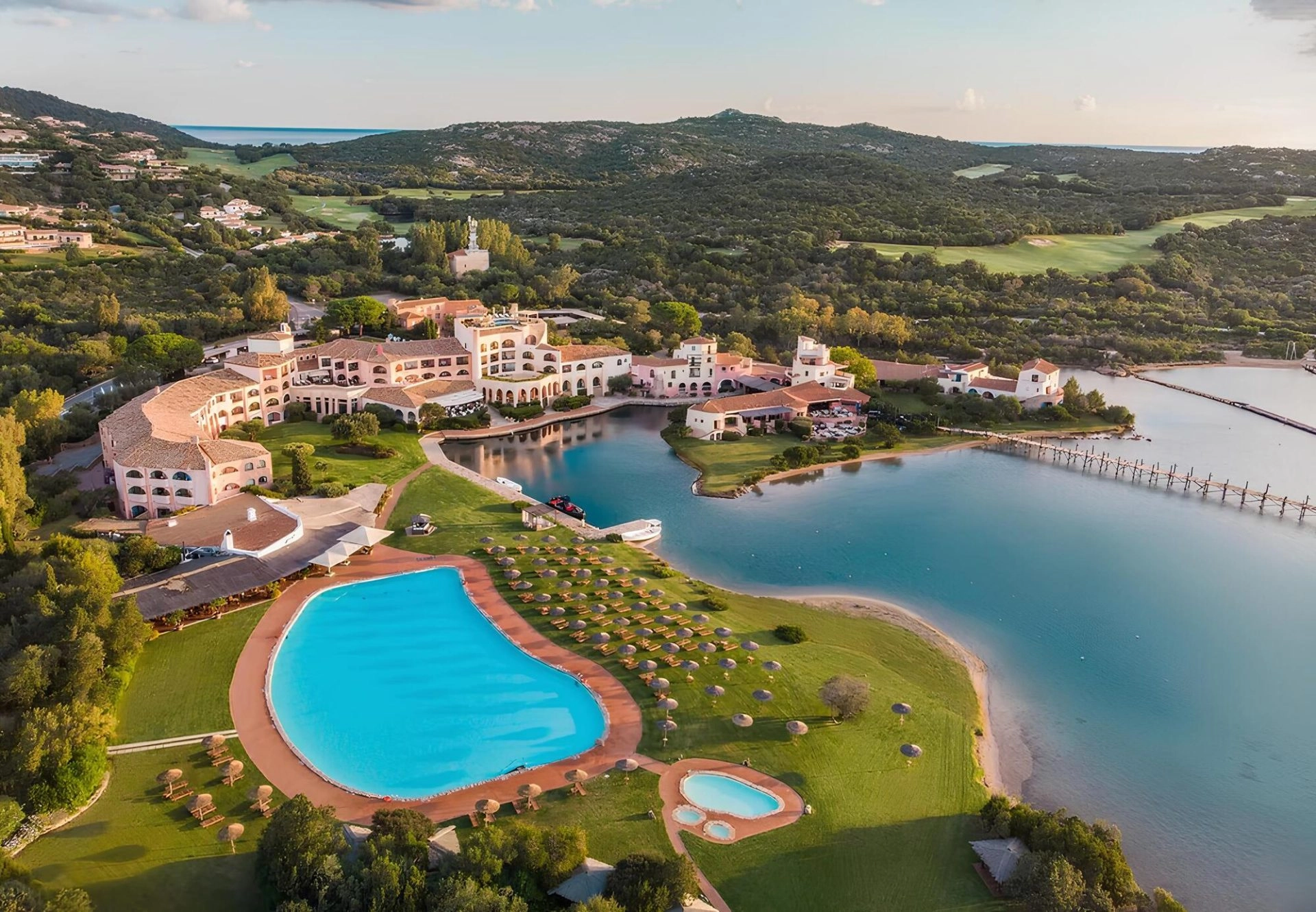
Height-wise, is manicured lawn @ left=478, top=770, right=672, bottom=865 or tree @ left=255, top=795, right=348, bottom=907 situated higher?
tree @ left=255, top=795, right=348, bottom=907

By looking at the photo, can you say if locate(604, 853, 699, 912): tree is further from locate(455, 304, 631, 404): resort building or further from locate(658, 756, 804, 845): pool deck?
locate(455, 304, 631, 404): resort building

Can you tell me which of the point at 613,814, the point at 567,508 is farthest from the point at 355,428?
the point at 613,814

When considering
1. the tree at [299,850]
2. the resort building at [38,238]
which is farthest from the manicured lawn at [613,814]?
the resort building at [38,238]

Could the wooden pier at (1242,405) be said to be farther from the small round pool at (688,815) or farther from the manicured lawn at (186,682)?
the manicured lawn at (186,682)

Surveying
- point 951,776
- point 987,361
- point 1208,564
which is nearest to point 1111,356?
point 987,361

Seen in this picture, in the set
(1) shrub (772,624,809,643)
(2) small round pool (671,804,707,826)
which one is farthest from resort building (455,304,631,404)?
(2) small round pool (671,804,707,826)
